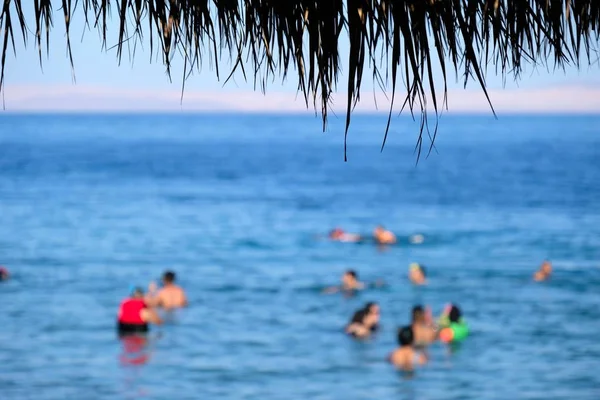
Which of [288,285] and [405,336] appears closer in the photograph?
[405,336]

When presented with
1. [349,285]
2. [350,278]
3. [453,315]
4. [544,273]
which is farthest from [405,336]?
[544,273]

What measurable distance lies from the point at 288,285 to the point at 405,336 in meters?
10.9

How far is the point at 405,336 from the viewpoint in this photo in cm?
2019

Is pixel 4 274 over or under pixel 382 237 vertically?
under

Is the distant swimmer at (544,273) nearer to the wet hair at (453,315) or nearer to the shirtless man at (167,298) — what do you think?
the wet hair at (453,315)

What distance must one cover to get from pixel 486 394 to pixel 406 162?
80372 millimetres

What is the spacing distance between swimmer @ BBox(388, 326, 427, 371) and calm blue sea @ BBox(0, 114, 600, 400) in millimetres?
363

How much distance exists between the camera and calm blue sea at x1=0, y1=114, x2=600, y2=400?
20.2 m

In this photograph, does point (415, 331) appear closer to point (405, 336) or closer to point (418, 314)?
point (418, 314)

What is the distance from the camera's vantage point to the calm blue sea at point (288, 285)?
20.2 m

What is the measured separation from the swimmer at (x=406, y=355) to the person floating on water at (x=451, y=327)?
1.53 m

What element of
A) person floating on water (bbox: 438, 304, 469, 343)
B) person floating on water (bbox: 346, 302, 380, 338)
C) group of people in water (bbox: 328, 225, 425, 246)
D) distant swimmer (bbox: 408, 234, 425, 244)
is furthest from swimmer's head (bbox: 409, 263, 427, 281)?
distant swimmer (bbox: 408, 234, 425, 244)

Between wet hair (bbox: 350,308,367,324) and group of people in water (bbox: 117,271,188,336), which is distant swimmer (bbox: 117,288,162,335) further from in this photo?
wet hair (bbox: 350,308,367,324)

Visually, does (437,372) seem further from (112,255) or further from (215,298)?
(112,255)
